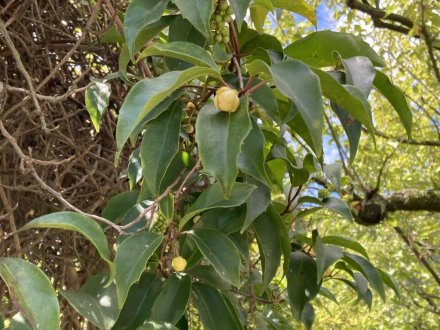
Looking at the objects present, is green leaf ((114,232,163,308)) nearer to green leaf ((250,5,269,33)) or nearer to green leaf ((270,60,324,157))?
green leaf ((270,60,324,157))

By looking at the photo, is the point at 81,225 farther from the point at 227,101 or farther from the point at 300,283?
the point at 300,283

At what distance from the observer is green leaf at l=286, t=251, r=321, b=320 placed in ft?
3.11

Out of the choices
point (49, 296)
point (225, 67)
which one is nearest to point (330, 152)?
point (225, 67)

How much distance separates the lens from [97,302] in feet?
2.54

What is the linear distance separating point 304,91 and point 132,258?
0.91 ft

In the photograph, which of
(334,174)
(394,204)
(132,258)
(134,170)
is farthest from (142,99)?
(394,204)

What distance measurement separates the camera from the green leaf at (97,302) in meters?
0.72

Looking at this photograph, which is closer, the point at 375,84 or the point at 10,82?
the point at 375,84

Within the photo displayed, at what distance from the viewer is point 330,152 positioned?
3.14m

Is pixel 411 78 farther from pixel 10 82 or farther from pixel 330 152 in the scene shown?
pixel 10 82

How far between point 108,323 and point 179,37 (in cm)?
37

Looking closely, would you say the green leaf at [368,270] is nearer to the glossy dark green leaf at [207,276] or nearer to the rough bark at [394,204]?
the glossy dark green leaf at [207,276]

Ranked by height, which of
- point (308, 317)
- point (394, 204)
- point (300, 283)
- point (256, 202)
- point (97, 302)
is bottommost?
point (394, 204)

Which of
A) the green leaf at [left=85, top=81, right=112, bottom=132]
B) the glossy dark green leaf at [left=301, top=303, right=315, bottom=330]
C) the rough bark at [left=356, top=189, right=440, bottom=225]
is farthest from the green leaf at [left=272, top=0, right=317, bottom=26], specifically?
the rough bark at [left=356, top=189, right=440, bottom=225]
